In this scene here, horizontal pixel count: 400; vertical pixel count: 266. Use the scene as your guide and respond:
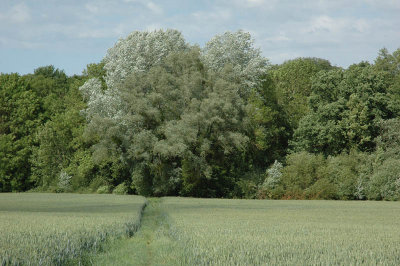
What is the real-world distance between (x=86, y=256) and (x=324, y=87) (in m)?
46.3

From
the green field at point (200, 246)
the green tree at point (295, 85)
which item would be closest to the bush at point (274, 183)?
the green tree at point (295, 85)

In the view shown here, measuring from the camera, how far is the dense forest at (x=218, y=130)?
5181cm

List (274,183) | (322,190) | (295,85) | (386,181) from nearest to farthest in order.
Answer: (386,181) < (322,190) < (274,183) < (295,85)

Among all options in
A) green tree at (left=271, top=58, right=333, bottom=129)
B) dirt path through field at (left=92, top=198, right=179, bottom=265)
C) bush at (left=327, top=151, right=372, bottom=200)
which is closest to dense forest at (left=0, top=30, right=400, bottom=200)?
bush at (left=327, top=151, right=372, bottom=200)

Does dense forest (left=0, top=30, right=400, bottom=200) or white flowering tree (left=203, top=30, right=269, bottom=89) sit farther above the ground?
white flowering tree (left=203, top=30, right=269, bottom=89)

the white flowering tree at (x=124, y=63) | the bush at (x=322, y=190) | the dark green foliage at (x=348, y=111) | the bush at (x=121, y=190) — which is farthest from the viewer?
the bush at (x=121, y=190)

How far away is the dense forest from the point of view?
51.8m

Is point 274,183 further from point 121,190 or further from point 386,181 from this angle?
point 121,190

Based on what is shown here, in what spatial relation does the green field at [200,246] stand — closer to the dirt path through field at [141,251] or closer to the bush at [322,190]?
the dirt path through field at [141,251]

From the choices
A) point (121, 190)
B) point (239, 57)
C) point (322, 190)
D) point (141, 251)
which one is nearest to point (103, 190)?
point (121, 190)

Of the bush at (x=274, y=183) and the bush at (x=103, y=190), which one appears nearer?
the bush at (x=274, y=183)

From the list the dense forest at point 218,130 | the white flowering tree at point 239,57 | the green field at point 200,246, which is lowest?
the green field at point 200,246

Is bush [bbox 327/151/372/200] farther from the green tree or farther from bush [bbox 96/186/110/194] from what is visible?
bush [bbox 96/186/110/194]

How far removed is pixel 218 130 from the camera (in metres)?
53.2
